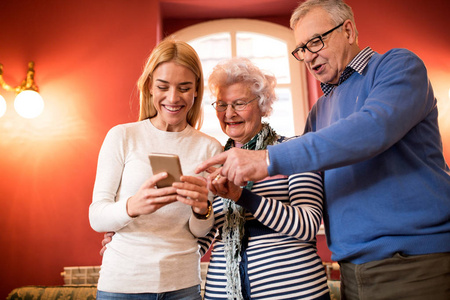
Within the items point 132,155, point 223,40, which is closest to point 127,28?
point 223,40

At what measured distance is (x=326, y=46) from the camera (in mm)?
1362

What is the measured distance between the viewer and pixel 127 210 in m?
1.10

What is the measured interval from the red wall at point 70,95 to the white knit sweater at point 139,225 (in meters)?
1.73

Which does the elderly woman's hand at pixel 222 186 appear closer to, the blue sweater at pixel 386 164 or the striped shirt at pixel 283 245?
the striped shirt at pixel 283 245

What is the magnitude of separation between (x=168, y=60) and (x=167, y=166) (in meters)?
0.51

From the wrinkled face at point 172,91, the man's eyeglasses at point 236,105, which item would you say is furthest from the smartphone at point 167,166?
the man's eyeglasses at point 236,105

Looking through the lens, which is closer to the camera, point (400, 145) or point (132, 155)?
point (400, 145)

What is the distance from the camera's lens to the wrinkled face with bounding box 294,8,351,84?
1.36m

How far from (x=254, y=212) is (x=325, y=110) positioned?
0.58 m

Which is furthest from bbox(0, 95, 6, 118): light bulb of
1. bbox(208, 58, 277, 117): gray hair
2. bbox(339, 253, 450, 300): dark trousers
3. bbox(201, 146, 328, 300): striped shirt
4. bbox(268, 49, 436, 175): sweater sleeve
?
bbox(339, 253, 450, 300): dark trousers

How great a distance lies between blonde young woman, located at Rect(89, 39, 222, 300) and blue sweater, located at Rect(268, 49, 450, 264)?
401 mm

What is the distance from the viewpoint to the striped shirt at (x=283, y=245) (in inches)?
47.1

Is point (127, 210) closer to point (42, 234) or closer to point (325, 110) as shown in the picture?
point (325, 110)

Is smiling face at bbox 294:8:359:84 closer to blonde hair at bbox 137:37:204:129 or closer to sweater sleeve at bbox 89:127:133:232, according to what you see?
blonde hair at bbox 137:37:204:129
